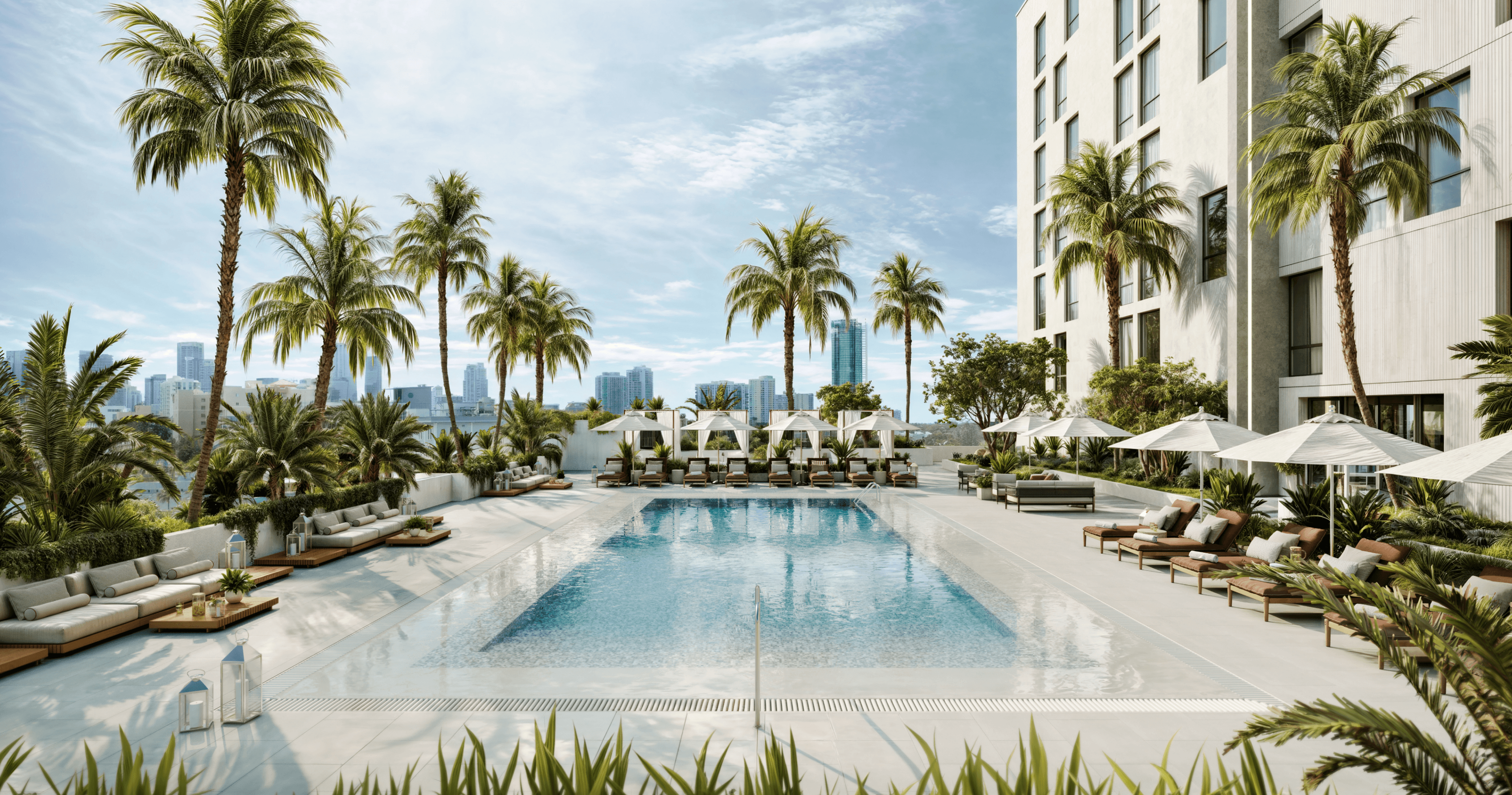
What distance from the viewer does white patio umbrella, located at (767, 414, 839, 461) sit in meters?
25.2

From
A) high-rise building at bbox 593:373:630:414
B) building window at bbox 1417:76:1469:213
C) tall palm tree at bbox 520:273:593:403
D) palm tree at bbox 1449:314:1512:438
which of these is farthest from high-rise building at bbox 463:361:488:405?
palm tree at bbox 1449:314:1512:438

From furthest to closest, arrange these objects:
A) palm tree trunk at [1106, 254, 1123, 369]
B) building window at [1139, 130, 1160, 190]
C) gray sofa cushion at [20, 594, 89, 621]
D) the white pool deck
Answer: building window at [1139, 130, 1160, 190] < palm tree trunk at [1106, 254, 1123, 369] < gray sofa cushion at [20, 594, 89, 621] < the white pool deck

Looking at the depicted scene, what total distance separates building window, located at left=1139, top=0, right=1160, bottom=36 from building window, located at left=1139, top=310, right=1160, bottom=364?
9.52 metres

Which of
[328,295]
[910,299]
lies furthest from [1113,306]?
[328,295]

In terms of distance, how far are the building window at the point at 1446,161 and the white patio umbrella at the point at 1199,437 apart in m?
6.46

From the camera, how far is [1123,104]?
86.8 ft

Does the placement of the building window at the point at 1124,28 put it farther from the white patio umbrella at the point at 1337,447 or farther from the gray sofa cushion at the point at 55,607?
the gray sofa cushion at the point at 55,607

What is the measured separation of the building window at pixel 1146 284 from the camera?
968 inches

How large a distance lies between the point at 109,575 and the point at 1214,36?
90.8ft

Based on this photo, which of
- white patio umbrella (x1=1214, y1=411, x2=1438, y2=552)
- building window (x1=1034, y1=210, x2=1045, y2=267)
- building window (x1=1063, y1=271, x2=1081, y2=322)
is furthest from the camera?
building window (x1=1034, y1=210, x2=1045, y2=267)

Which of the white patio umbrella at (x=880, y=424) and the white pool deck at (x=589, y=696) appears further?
the white patio umbrella at (x=880, y=424)

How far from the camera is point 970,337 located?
27.1m

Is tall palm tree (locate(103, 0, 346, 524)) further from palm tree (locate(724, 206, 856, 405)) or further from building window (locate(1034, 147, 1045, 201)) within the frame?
building window (locate(1034, 147, 1045, 201))

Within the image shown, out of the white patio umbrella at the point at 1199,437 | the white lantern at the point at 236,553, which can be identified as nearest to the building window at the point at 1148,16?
the white patio umbrella at the point at 1199,437
